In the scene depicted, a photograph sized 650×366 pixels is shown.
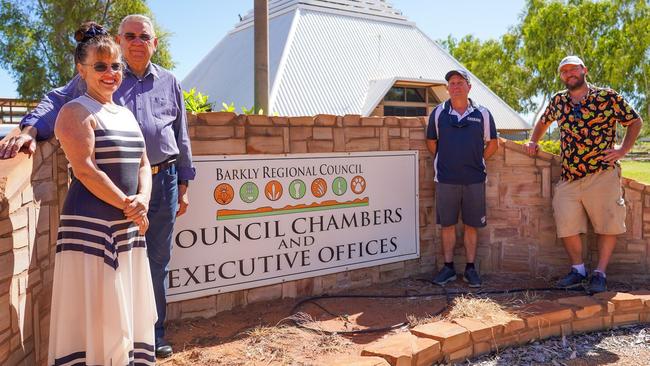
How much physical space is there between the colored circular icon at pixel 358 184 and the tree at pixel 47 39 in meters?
17.5

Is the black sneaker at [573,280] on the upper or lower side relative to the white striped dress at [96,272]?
lower

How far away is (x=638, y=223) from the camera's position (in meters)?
4.61

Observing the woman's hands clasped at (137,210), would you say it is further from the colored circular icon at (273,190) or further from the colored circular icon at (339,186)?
the colored circular icon at (339,186)

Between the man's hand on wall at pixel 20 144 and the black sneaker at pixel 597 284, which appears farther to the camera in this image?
the black sneaker at pixel 597 284

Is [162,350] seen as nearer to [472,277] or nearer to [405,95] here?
[472,277]

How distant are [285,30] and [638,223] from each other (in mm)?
23088

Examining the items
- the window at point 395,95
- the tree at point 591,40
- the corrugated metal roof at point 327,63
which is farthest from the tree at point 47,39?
the tree at point 591,40

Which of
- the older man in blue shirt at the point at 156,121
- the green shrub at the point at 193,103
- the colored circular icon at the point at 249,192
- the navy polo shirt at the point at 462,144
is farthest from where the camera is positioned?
the green shrub at the point at 193,103

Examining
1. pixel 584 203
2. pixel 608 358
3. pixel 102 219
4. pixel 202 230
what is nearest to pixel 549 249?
pixel 584 203

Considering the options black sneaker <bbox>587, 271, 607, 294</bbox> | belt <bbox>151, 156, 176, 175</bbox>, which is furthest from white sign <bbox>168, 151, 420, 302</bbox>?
black sneaker <bbox>587, 271, 607, 294</bbox>

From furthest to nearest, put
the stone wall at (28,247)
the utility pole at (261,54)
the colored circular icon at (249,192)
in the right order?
the utility pole at (261,54) → the colored circular icon at (249,192) → the stone wall at (28,247)

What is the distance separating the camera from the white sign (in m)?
3.65

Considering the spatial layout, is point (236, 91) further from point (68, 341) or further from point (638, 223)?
point (68, 341)

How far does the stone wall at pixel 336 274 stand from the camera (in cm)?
228
